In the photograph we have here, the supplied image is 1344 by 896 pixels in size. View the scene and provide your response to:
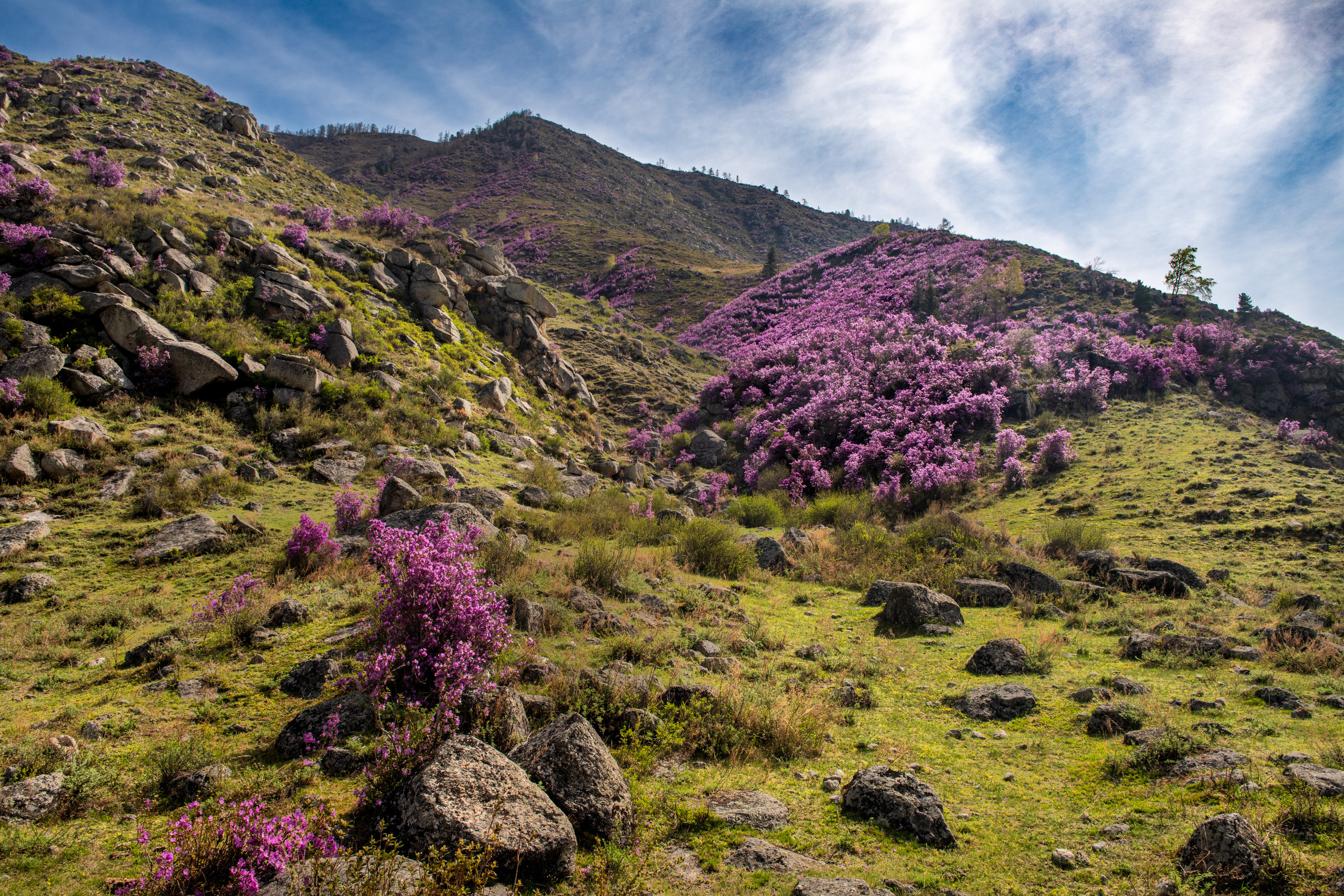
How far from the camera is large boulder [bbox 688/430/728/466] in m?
23.0

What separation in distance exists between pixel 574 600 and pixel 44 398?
9633 millimetres

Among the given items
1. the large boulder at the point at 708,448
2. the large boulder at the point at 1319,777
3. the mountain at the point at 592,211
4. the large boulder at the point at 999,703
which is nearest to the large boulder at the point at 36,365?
the large boulder at the point at 999,703

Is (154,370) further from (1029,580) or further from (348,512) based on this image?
(1029,580)

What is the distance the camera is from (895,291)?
126 ft

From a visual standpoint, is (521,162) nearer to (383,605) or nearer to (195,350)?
(195,350)

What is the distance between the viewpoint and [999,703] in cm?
586

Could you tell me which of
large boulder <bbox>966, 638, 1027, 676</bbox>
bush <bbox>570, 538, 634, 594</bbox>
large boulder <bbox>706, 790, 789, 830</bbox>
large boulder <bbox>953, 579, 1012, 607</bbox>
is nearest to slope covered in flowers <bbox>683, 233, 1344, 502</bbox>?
Result: large boulder <bbox>953, 579, 1012, 607</bbox>

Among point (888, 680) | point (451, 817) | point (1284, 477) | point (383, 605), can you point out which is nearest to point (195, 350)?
point (383, 605)

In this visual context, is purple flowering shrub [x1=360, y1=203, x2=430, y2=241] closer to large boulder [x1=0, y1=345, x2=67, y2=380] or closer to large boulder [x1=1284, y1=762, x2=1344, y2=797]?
large boulder [x1=0, y1=345, x2=67, y2=380]

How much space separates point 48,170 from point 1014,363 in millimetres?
30534

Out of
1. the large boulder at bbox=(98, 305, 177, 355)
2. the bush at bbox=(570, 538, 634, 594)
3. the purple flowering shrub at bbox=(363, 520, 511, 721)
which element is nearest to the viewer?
the purple flowering shrub at bbox=(363, 520, 511, 721)

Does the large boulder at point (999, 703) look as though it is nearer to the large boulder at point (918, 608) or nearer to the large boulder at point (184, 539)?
the large boulder at point (918, 608)

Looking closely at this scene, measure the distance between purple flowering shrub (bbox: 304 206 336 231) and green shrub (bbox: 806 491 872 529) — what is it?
20.8 m

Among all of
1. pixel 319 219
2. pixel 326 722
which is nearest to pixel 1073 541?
pixel 326 722
